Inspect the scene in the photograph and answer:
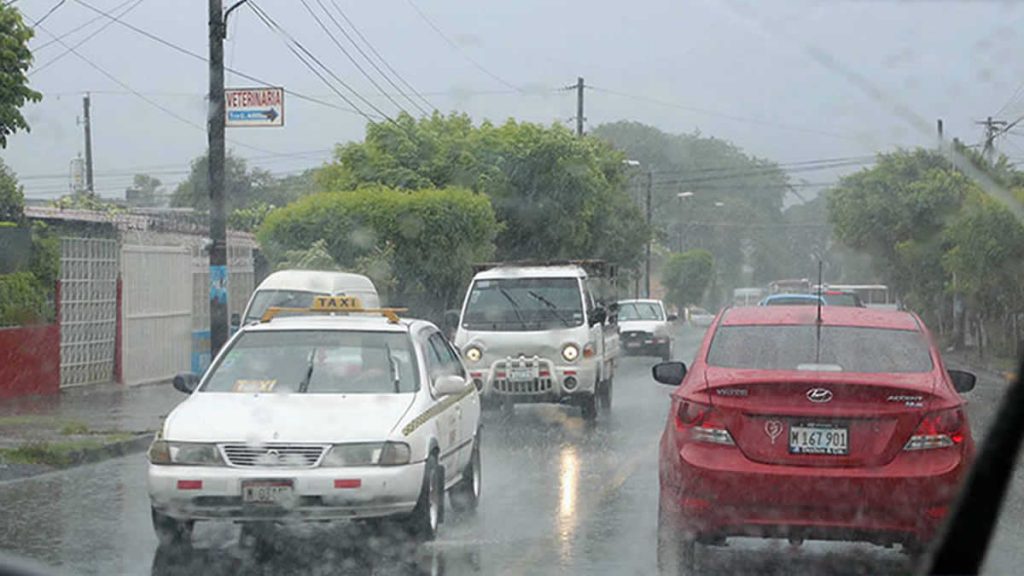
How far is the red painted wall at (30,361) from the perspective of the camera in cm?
1869

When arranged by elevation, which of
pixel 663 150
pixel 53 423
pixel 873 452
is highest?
pixel 663 150

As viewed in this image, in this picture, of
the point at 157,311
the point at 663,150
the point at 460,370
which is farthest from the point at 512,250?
the point at 663,150

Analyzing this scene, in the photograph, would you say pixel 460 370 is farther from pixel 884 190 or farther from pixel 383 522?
pixel 884 190

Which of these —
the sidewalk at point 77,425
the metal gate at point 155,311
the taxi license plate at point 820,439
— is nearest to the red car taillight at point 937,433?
the taxi license plate at point 820,439

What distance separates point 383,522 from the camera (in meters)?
8.40

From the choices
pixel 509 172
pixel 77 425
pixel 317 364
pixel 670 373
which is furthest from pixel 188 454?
pixel 509 172

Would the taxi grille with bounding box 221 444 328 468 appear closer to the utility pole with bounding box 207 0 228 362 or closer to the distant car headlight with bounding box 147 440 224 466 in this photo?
the distant car headlight with bounding box 147 440 224 466

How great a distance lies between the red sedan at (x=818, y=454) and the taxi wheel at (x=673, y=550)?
189mm

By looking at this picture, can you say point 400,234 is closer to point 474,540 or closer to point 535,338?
point 535,338

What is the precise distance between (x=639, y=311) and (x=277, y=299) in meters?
14.0

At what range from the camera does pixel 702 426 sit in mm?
7355

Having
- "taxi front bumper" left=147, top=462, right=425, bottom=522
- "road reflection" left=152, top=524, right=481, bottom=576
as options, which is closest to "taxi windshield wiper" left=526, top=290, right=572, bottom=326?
"road reflection" left=152, top=524, right=481, bottom=576

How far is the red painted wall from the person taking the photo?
18.7 meters

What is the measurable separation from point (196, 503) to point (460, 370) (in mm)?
3232
